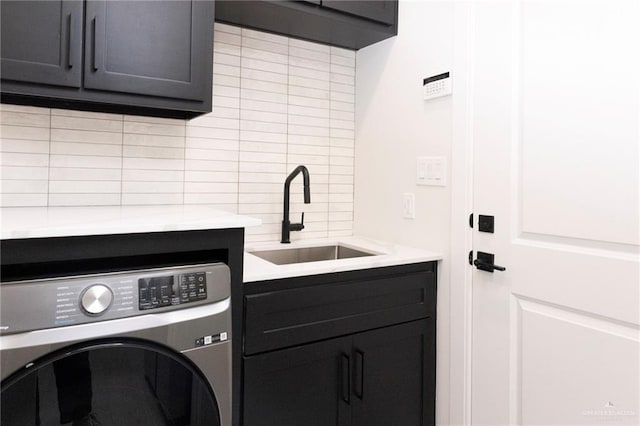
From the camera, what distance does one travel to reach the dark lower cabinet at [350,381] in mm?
1400

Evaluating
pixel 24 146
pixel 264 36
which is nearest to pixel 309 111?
pixel 264 36

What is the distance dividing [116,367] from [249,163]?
1.14 meters

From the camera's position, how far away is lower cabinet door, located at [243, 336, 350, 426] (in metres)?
1.38

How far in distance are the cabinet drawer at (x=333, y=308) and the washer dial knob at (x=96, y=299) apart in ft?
1.38

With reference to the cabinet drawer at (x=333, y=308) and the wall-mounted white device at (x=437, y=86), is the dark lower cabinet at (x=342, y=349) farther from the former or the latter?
the wall-mounted white device at (x=437, y=86)

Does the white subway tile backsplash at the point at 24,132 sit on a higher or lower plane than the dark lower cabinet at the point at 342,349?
higher

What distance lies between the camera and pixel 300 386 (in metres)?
1.46

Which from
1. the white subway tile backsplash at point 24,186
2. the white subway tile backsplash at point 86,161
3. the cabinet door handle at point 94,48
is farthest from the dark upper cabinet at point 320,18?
the white subway tile backsplash at point 24,186

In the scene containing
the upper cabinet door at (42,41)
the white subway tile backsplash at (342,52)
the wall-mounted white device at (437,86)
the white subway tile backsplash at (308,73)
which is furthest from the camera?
the white subway tile backsplash at (342,52)

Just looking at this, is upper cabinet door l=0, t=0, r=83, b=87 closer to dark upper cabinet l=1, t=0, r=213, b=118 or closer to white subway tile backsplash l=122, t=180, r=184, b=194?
dark upper cabinet l=1, t=0, r=213, b=118

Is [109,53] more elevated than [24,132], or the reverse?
[109,53]

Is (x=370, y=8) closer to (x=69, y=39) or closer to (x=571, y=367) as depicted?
(x=69, y=39)

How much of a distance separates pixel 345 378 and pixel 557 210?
93cm

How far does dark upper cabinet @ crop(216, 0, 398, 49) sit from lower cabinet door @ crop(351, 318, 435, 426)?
4.39 ft
